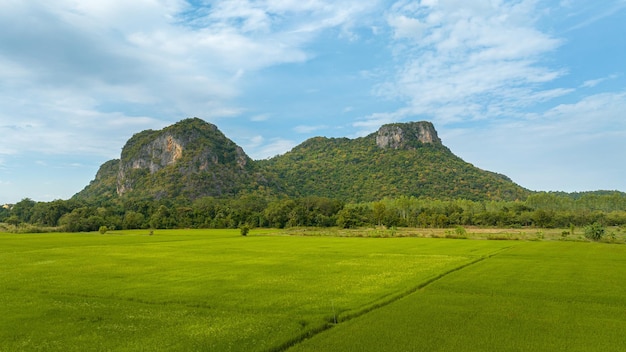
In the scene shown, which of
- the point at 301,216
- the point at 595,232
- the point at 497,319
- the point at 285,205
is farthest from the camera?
the point at 285,205

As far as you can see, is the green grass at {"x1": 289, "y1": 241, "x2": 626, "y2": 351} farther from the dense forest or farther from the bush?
the dense forest

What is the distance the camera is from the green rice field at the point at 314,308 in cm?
1266

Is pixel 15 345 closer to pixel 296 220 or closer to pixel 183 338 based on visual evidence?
pixel 183 338

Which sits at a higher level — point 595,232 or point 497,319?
point 595,232

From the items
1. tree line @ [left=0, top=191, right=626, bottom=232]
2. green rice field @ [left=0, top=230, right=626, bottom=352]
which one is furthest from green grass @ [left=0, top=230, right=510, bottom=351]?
tree line @ [left=0, top=191, right=626, bottom=232]

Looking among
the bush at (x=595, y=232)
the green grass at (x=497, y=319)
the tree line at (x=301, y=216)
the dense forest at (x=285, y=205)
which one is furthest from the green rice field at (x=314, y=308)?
the tree line at (x=301, y=216)

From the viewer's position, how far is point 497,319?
15258 mm

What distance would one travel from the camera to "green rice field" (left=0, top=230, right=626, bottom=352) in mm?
12664

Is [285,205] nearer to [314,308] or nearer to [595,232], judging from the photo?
[595,232]

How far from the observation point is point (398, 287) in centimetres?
2239

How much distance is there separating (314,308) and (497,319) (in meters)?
7.56

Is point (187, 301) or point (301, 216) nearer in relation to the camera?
point (187, 301)

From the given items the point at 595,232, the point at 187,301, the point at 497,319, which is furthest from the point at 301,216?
the point at 497,319

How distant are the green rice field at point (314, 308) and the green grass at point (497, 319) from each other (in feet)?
0.17
